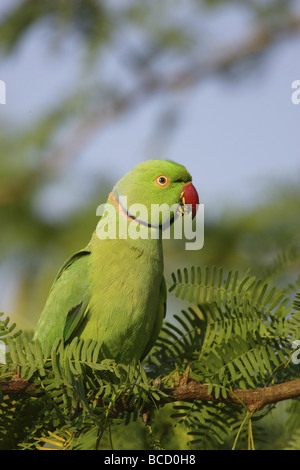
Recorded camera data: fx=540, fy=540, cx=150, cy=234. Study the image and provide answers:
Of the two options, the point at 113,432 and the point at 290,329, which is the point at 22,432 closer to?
the point at 113,432

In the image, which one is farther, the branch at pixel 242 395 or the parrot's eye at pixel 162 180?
the parrot's eye at pixel 162 180

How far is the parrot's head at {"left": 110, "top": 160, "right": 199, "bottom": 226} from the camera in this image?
8.16 ft

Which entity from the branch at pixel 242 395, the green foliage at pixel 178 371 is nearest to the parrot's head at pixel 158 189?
the green foliage at pixel 178 371

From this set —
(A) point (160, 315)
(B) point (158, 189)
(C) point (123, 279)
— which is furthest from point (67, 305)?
(B) point (158, 189)

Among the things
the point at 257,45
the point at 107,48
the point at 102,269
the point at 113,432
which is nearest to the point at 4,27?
the point at 107,48

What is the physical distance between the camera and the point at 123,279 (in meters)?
2.25

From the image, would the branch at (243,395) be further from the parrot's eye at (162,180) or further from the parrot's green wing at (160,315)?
the parrot's eye at (162,180)

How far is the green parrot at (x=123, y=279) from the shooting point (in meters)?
2.21

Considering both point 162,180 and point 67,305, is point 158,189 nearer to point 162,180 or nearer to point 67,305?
point 162,180

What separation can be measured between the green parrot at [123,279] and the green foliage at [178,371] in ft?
1.14

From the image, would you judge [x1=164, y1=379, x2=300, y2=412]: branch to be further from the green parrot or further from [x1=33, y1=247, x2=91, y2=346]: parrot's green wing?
[x1=33, y1=247, x2=91, y2=346]: parrot's green wing

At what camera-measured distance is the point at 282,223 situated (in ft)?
9.47

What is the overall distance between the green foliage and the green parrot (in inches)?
13.7

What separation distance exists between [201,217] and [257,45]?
1551mm
